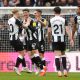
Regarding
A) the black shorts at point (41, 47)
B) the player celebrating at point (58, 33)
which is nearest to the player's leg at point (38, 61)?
the black shorts at point (41, 47)

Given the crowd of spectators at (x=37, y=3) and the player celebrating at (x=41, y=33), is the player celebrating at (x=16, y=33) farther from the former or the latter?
the crowd of spectators at (x=37, y=3)

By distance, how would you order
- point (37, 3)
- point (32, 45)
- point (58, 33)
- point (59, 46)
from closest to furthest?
1. point (59, 46)
2. point (58, 33)
3. point (32, 45)
4. point (37, 3)

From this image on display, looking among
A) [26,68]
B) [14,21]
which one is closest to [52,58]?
[26,68]

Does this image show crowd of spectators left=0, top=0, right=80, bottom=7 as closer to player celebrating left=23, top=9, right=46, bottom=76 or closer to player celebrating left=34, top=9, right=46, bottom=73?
player celebrating left=23, top=9, right=46, bottom=76

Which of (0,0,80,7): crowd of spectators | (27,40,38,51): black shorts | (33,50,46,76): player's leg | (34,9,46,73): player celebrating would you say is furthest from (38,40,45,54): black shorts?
(0,0,80,7): crowd of spectators

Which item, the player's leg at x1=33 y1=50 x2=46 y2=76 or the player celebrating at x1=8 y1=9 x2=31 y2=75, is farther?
the player's leg at x1=33 y1=50 x2=46 y2=76

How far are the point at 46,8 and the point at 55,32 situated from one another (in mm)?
4667

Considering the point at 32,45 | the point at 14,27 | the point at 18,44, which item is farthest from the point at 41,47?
the point at 14,27

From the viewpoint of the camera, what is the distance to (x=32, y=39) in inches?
718

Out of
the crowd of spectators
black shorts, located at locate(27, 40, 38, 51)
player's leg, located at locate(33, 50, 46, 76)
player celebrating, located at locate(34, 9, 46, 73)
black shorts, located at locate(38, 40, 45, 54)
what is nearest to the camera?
player celebrating, located at locate(34, 9, 46, 73)

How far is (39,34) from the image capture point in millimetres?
18125

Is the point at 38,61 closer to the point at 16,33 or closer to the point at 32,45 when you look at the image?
the point at 32,45

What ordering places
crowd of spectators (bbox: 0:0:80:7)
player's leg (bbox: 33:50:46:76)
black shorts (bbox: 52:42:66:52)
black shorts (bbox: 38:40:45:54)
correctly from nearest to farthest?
black shorts (bbox: 52:42:66:52) → black shorts (bbox: 38:40:45:54) → player's leg (bbox: 33:50:46:76) → crowd of spectators (bbox: 0:0:80:7)

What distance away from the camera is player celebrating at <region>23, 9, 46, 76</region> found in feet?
58.3
